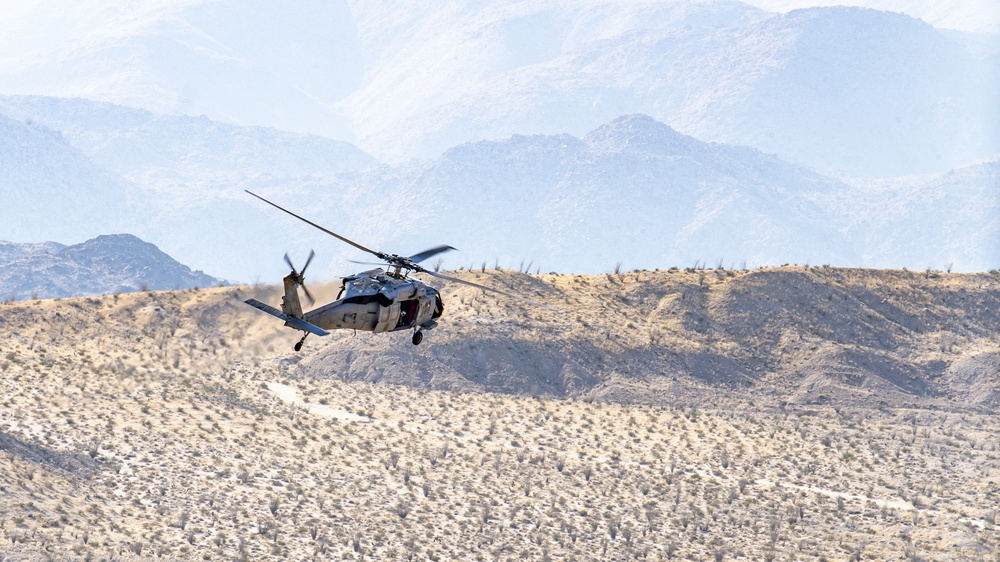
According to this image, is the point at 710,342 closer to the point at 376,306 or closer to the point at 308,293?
the point at 376,306

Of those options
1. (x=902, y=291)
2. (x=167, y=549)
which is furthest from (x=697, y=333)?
(x=167, y=549)

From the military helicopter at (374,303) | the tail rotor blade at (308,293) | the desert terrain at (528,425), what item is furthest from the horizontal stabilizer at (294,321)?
the desert terrain at (528,425)

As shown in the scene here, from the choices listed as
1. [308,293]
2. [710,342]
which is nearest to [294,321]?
[308,293]

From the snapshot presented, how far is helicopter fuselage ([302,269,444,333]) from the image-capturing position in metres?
37.4

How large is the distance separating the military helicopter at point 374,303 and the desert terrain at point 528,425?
2703mm

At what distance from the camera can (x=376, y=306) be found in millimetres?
38250

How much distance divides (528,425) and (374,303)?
22.4 metres

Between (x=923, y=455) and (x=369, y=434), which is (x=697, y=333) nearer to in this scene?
(x=923, y=455)

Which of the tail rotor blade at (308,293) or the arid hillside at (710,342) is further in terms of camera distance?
the arid hillside at (710,342)

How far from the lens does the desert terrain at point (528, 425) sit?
151ft

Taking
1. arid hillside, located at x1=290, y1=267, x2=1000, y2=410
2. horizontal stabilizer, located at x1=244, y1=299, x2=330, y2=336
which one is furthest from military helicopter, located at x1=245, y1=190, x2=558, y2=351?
arid hillside, located at x1=290, y1=267, x2=1000, y2=410

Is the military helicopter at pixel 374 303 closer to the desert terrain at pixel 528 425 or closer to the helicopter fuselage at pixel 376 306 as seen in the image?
the helicopter fuselage at pixel 376 306

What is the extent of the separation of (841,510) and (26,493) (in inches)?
1217

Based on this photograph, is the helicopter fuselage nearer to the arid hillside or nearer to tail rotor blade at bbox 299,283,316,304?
tail rotor blade at bbox 299,283,316,304
